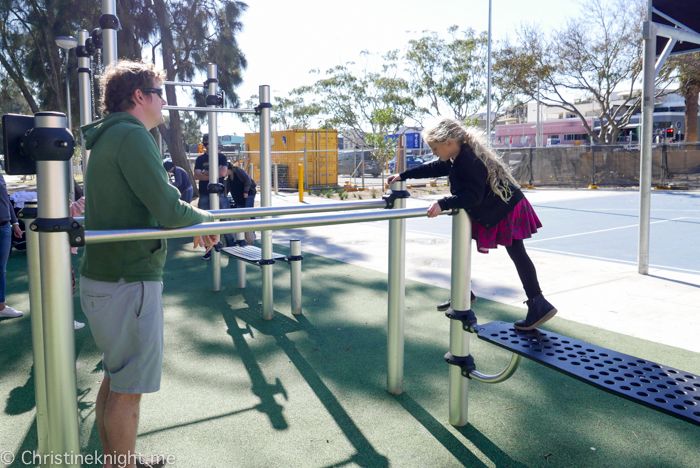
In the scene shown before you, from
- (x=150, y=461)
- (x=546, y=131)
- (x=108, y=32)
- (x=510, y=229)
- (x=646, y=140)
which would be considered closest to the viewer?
(x=150, y=461)

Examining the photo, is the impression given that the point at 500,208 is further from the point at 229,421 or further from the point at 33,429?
the point at 33,429

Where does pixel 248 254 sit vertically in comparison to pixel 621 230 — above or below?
above

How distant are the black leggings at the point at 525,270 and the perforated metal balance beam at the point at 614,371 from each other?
683 millimetres

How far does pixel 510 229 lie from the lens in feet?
12.2

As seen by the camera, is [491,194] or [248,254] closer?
[491,194]

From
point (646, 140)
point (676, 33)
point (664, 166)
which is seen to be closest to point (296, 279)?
point (646, 140)

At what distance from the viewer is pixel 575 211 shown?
14180 millimetres

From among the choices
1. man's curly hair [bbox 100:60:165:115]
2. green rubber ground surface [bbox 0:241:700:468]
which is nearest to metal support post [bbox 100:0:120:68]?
green rubber ground surface [bbox 0:241:700:468]

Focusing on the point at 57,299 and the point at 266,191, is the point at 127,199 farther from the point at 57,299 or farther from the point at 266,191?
the point at 266,191

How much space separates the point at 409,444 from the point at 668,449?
4.27ft

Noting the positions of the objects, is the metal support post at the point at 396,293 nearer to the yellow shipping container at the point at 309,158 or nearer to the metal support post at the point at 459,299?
the metal support post at the point at 459,299

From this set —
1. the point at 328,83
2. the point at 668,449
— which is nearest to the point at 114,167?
the point at 668,449

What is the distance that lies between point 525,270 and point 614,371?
1.34 metres

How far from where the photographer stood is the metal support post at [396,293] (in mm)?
3252
